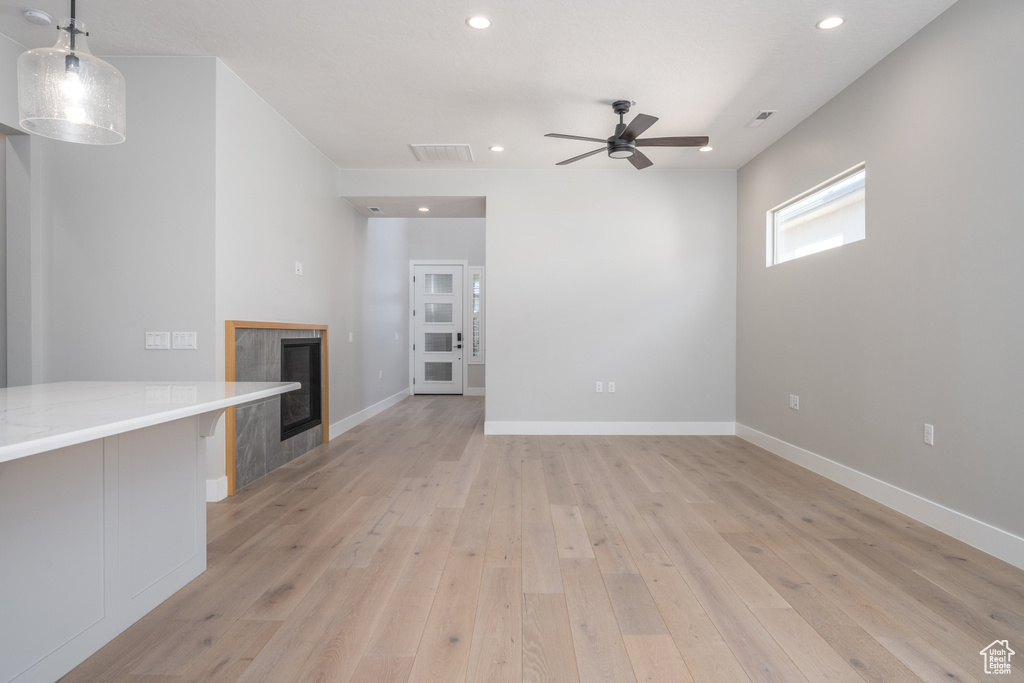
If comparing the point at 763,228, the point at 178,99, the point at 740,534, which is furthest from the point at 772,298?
the point at 178,99

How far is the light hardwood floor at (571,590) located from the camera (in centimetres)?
152

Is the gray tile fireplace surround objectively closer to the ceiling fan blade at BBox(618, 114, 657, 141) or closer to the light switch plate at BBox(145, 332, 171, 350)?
the light switch plate at BBox(145, 332, 171, 350)

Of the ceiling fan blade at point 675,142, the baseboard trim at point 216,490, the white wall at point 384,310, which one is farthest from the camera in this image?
the white wall at point 384,310

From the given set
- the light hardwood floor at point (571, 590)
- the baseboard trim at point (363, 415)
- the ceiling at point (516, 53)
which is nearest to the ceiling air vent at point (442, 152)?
the ceiling at point (516, 53)

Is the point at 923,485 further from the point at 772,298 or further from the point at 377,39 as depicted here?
the point at 377,39

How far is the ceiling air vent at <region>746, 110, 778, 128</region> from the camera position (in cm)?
381

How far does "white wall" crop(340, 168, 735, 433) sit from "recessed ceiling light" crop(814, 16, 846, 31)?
2.45m

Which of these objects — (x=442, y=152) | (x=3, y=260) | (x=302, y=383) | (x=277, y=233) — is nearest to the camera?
(x=3, y=260)

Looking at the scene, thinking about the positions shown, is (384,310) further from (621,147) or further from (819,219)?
(819,219)

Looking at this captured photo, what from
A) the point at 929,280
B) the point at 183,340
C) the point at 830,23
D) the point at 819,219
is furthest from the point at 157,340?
the point at 819,219

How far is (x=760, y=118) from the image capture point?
3916 millimetres

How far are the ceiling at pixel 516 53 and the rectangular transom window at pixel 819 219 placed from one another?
24.2 inches

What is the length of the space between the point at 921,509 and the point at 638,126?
274 centimetres

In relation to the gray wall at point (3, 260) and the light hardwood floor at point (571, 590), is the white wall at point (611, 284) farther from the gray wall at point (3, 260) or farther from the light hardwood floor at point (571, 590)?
the gray wall at point (3, 260)
